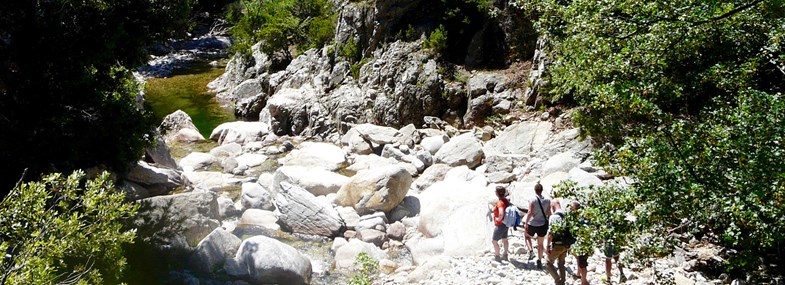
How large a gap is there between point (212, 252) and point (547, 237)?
24.3 feet

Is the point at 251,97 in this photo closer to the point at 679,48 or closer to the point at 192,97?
the point at 192,97

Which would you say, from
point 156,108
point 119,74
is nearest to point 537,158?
point 119,74

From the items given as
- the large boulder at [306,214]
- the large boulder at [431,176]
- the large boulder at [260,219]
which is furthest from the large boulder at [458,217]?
the large boulder at [260,219]

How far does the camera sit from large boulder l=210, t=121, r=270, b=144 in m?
25.0

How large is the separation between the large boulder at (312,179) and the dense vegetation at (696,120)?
8716 millimetres

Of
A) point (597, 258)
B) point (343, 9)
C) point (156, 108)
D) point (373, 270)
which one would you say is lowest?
point (156, 108)

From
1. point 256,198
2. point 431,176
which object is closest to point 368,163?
point 431,176

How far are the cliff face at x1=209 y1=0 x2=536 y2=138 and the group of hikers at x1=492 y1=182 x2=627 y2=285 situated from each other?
10.5 meters

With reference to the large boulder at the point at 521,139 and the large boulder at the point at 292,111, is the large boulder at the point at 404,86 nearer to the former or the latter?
the large boulder at the point at 292,111

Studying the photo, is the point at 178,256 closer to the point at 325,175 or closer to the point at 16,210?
the point at 325,175

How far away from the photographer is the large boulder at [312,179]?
55.8 ft

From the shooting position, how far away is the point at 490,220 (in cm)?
1253

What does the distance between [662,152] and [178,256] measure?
1057 cm

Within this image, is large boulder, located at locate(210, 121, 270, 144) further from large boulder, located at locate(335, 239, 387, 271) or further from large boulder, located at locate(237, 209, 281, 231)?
large boulder, located at locate(335, 239, 387, 271)
